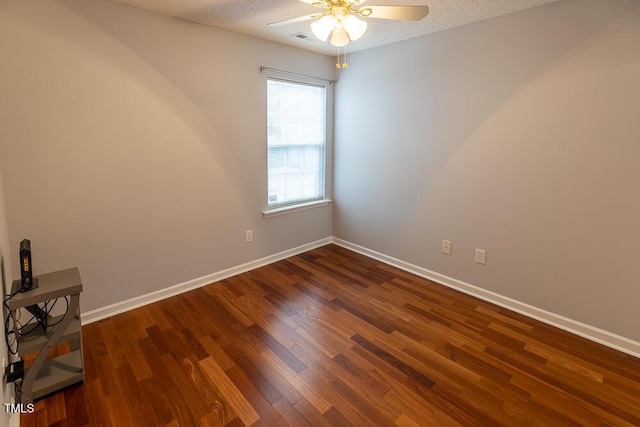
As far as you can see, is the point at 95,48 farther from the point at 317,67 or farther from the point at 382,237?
the point at 382,237

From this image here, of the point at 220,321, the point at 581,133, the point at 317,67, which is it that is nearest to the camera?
the point at 581,133

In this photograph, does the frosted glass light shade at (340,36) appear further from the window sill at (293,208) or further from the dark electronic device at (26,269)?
the window sill at (293,208)

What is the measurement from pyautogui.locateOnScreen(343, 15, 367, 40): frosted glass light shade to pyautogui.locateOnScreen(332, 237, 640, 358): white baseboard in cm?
234

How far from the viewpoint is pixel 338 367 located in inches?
81.7

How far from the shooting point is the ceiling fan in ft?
5.29

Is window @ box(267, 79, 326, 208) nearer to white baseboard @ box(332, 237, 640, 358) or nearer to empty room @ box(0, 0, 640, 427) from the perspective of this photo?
empty room @ box(0, 0, 640, 427)

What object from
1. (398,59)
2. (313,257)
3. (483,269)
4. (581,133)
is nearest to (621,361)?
(483,269)

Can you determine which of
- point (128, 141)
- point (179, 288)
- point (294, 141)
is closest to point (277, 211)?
point (294, 141)

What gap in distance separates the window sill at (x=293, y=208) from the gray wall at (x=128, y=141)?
0.32ft

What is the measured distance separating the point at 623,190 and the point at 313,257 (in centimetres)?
270

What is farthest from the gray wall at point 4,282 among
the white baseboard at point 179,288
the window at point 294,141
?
the window at point 294,141

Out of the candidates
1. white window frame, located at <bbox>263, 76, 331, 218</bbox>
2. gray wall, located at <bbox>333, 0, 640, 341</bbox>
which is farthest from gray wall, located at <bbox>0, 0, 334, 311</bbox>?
gray wall, located at <bbox>333, 0, 640, 341</bbox>

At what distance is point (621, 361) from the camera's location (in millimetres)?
2168

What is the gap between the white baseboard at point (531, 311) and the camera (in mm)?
2284
